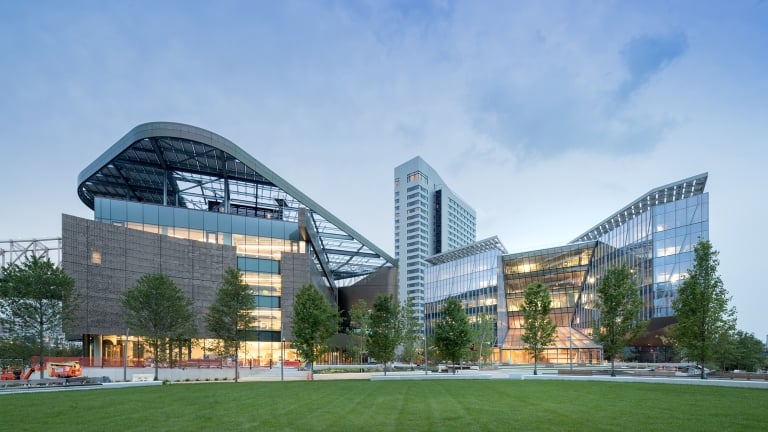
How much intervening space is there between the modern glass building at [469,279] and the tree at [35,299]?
6561 cm

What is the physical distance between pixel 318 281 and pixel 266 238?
48.7 feet

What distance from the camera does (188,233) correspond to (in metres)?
69.3

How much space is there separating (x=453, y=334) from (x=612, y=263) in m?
47.8

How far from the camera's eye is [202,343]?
221ft

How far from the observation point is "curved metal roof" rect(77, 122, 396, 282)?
65000 mm

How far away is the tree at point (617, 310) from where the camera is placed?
139ft

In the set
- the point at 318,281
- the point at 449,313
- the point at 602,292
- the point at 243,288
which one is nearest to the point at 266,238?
the point at 318,281

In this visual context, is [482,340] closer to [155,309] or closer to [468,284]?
[468,284]

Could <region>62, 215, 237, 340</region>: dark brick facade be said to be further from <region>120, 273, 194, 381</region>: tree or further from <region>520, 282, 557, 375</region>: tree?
<region>520, 282, 557, 375</region>: tree

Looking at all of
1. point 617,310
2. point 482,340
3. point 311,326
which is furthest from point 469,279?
point 617,310

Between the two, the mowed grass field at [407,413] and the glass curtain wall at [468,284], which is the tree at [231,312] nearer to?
the mowed grass field at [407,413]

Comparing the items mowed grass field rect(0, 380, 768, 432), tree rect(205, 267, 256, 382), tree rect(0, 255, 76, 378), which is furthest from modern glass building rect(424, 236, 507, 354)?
mowed grass field rect(0, 380, 768, 432)

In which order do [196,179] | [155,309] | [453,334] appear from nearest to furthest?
[155,309] → [453,334] → [196,179]

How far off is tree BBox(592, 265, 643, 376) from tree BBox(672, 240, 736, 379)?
6.00m
